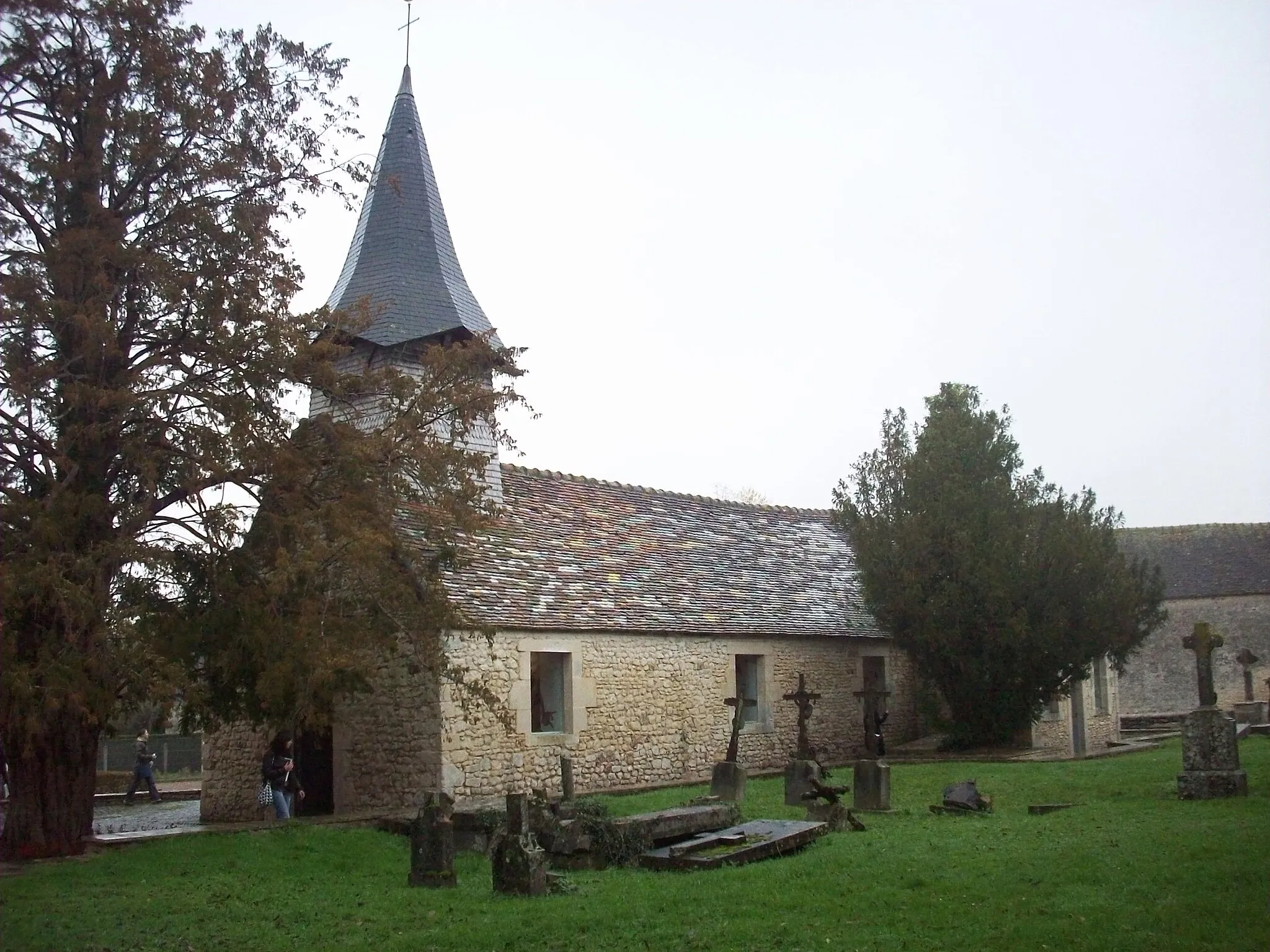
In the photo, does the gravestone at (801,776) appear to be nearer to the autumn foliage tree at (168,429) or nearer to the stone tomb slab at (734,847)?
the stone tomb slab at (734,847)

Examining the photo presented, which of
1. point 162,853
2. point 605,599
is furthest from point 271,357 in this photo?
point 605,599

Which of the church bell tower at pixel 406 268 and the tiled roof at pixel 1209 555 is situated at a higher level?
the church bell tower at pixel 406 268

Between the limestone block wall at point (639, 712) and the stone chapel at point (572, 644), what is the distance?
31 millimetres

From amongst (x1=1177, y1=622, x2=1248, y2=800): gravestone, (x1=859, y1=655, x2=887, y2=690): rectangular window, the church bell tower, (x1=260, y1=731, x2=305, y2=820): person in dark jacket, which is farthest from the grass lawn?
(x1=859, y1=655, x2=887, y2=690): rectangular window

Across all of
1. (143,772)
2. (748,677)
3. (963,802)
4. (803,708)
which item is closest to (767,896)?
(963,802)

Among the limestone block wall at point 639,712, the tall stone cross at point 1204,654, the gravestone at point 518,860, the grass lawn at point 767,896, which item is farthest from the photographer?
the limestone block wall at point 639,712

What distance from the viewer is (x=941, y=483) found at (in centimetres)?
2155

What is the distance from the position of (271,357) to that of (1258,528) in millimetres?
35712

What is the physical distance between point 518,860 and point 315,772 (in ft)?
29.4

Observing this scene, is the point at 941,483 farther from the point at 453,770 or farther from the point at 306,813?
the point at 306,813

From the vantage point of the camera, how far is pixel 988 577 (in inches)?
800

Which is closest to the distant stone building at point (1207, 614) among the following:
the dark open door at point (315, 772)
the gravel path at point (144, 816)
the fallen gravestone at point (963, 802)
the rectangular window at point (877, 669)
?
the rectangular window at point (877, 669)

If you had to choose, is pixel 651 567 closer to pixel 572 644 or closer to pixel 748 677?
pixel 748 677

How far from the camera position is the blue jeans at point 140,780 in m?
21.7
